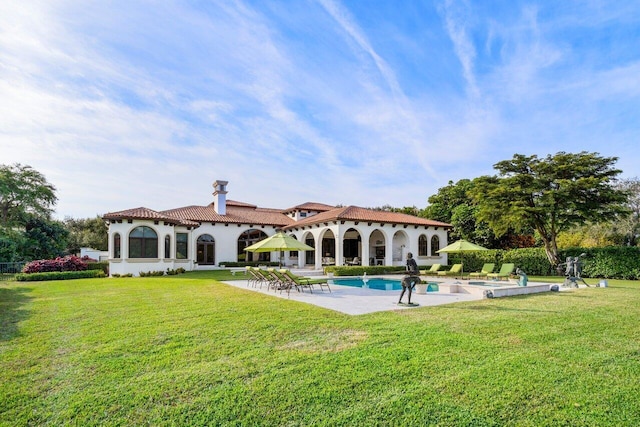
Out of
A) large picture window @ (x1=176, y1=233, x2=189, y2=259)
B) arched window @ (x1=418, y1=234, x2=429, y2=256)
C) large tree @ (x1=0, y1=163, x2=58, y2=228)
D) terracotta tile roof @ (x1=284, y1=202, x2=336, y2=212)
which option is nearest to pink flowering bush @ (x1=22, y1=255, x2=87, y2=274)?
large picture window @ (x1=176, y1=233, x2=189, y2=259)

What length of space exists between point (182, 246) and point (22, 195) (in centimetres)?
1912

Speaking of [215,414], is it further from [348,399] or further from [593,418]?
[593,418]

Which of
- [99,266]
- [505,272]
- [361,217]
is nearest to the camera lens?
[505,272]

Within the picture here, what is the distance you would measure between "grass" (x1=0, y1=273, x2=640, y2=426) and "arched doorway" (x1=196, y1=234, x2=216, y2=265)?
2020 centimetres

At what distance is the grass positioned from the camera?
3.88m

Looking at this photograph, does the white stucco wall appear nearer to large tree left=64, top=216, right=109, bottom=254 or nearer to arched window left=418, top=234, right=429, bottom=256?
arched window left=418, top=234, right=429, bottom=256

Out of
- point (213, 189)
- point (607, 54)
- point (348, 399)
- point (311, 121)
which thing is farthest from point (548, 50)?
point (213, 189)

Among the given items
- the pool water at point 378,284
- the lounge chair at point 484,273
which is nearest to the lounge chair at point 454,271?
the lounge chair at point 484,273

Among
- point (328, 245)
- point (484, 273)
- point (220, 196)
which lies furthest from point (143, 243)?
point (484, 273)

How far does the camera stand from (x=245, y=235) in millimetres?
31094

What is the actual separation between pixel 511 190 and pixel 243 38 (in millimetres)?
18974

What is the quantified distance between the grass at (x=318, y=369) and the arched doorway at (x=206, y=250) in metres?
20.2

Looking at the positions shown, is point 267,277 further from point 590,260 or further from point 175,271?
point 590,260

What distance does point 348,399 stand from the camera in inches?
164
